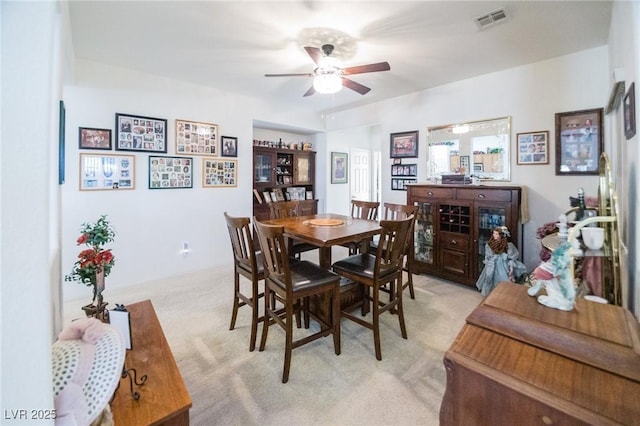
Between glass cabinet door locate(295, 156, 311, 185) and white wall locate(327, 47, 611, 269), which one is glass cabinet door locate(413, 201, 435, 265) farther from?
glass cabinet door locate(295, 156, 311, 185)

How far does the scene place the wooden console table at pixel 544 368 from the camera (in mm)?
611

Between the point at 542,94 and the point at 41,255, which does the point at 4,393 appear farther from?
the point at 542,94

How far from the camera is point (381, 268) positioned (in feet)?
7.11

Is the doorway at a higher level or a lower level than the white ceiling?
lower

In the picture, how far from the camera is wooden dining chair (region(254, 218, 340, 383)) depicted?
1.83 m

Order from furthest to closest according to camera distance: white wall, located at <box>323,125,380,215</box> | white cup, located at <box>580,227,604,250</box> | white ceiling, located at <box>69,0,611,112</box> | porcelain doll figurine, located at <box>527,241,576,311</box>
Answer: white wall, located at <box>323,125,380,215</box> → white ceiling, located at <box>69,0,611,112</box> → white cup, located at <box>580,227,604,250</box> → porcelain doll figurine, located at <box>527,241,576,311</box>

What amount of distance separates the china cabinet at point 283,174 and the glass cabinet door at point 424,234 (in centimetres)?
171

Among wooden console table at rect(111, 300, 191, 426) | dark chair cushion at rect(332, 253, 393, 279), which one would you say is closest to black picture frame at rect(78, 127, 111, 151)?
wooden console table at rect(111, 300, 191, 426)

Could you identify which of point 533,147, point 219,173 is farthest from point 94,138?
point 533,147

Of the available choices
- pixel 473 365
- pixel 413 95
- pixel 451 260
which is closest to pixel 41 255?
pixel 473 365

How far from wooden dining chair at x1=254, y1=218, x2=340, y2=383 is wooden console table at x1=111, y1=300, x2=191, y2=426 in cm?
73

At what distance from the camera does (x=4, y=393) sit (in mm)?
637

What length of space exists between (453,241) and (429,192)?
67 cm

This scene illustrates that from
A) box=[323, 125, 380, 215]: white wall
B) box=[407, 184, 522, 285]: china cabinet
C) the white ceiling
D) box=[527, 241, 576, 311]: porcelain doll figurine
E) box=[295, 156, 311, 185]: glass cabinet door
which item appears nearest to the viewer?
box=[527, 241, 576, 311]: porcelain doll figurine
